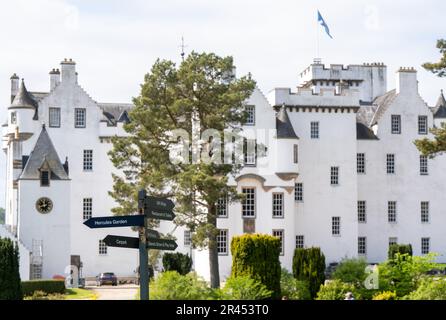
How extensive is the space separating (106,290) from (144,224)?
37.0m

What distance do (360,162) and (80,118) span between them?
21.2m

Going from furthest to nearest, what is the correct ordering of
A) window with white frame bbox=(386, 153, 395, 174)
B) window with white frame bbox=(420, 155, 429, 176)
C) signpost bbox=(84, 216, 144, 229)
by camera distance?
window with white frame bbox=(420, 155, 429, 176)
window with white frame bbox=(386, 153, 395, 174)
signpost bbox=(84, 216, 144, 229)

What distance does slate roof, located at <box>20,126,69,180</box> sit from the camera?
6359cm

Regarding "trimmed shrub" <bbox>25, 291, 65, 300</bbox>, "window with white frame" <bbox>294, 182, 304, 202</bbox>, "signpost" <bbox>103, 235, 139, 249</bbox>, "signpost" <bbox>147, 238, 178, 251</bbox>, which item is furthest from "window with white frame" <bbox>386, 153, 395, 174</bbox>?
"signpost" <bbox>103, 235, 139, 249</bbox>

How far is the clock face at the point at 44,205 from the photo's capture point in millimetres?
63094

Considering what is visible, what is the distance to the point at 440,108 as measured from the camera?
74562 mm

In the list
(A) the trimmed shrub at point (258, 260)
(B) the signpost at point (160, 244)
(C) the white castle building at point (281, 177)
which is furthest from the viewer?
(C) the white castle building at point (281, 177)

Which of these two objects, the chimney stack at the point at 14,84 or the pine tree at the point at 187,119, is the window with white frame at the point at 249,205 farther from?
the chimney stack at the point at 14,84

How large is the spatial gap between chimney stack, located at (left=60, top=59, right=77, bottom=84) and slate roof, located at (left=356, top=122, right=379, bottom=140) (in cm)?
2148

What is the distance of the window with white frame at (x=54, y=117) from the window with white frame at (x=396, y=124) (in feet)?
82.3

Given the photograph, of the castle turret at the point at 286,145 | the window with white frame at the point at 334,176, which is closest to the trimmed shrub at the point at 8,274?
the castle turret at the point at 286,145

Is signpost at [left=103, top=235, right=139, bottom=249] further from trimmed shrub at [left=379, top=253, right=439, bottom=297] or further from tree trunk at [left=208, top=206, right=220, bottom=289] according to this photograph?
tree trunk at [left=208, top=206, right=220, bottom=289]
